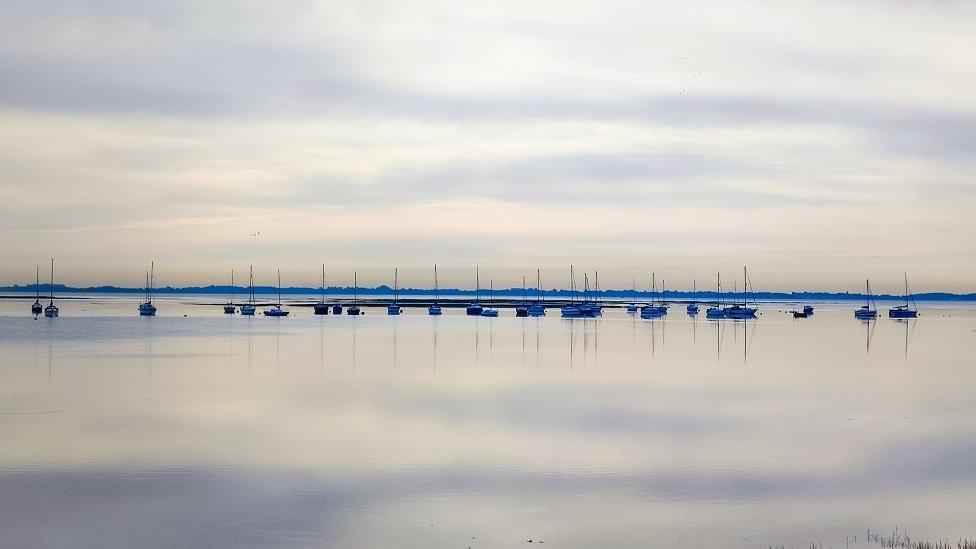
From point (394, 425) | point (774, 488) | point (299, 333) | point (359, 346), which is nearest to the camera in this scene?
point (774, 488)

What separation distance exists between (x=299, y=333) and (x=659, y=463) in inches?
2460

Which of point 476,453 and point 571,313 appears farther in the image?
point 571,313

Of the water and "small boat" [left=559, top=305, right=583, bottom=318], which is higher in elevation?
"small boat" [left=559, top=305, right=583, bottom=318]

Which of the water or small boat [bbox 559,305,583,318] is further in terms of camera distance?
small boat [bbox 559,305,583,318]

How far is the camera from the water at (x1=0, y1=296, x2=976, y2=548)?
16.2m

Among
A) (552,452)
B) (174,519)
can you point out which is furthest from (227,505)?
(552,452)

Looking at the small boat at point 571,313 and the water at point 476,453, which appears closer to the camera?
the water at point 476,453

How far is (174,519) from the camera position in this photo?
16391mm

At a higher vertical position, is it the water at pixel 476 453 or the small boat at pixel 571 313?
the small boat at pixel 571 313

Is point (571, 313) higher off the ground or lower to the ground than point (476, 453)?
higher

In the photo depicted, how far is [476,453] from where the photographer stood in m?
23.1

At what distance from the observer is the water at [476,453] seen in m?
16.2

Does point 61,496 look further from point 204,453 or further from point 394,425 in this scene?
point 394,425

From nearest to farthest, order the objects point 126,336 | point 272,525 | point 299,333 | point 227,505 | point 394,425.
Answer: point 272,525
point 227,505
point 394,425
point 126,336
point 299,333
